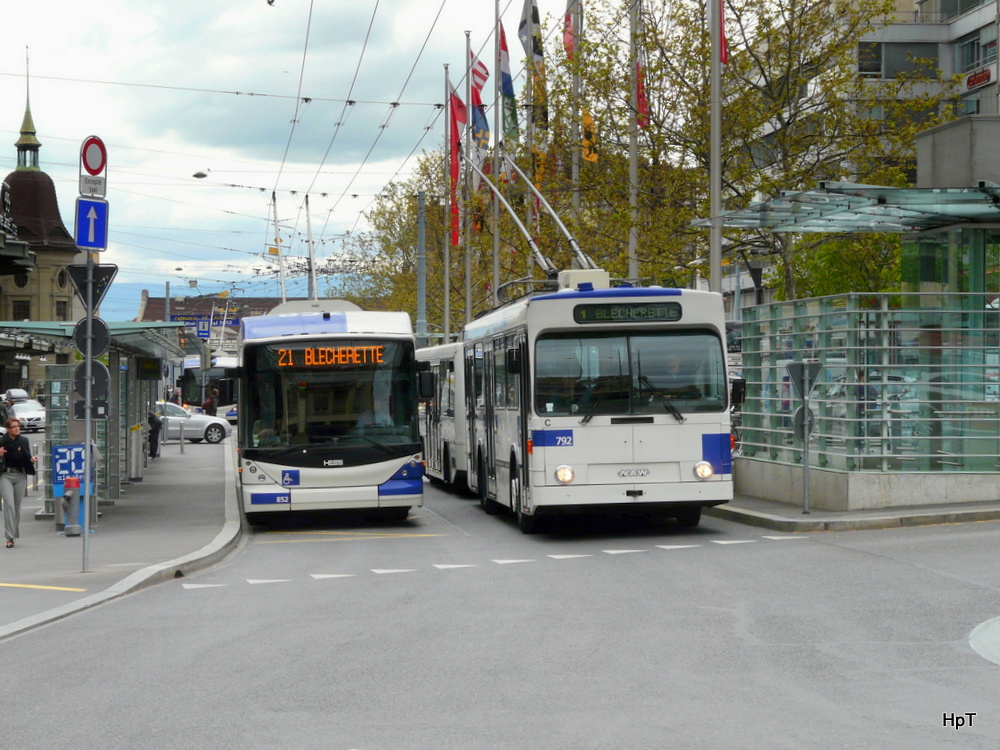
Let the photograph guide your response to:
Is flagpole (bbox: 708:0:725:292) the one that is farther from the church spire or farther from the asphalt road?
the church spire

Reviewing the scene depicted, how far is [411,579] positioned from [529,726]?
6760mm

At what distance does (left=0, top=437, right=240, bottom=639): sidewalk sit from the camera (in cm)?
1260

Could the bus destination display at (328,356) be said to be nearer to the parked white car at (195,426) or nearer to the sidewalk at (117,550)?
the sidewalk at (117,550)

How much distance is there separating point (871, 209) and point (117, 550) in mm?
10307

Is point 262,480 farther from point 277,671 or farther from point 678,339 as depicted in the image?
point 277,671

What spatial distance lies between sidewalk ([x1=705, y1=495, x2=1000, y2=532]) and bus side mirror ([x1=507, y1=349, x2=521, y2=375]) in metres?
3.52

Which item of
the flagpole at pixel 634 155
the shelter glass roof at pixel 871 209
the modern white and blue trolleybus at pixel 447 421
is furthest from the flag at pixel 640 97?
Answer: the shelter glass roof at pixel 871 209

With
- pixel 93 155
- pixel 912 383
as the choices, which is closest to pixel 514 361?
pixel 912 383

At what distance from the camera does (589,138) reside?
29016mm

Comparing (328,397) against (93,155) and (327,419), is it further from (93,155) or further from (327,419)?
(93,155)

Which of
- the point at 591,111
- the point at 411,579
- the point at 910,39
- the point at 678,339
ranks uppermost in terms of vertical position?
the point at 910,39

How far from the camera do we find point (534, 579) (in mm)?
13312

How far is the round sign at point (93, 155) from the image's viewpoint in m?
14.9

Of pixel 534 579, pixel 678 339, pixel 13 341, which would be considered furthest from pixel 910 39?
pixel 534 579
